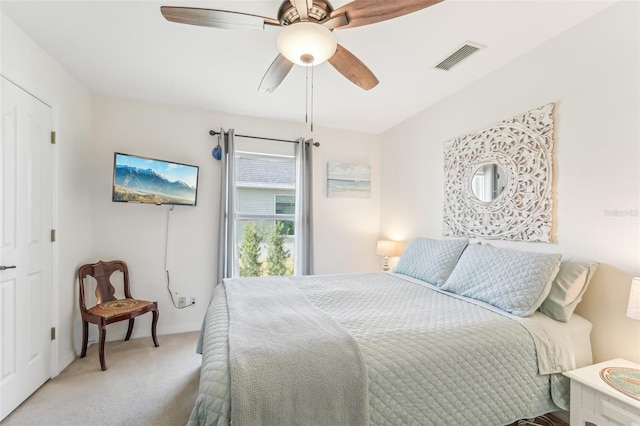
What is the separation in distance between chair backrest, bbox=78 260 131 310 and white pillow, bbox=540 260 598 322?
11.9 ft

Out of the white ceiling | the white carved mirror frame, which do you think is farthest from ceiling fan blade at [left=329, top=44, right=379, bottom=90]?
the white carved mirror frame

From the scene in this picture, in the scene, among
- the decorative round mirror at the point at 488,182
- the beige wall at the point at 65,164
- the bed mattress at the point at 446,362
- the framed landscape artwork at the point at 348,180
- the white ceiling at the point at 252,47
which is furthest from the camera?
the framed landscape artwork at the point at 348,180

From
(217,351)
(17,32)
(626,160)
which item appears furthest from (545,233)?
(17,32)

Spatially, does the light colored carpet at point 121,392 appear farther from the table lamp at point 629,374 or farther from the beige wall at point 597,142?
the beige wall at point 597,142

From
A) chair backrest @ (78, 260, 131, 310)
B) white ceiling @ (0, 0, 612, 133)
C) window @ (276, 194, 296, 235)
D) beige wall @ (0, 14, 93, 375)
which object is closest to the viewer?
white ceiling @ (0, 0, 612, 133)

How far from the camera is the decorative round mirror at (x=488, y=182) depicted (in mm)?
2457

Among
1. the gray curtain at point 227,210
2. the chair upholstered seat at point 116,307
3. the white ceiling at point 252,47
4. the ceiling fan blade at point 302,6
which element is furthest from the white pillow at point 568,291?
the chair upholstered seat at point 116,307

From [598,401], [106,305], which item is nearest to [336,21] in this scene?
[598,401]

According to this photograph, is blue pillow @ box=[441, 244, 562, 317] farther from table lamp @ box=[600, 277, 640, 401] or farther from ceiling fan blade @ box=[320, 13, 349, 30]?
ceiling fan blade @ box=[320, 13, 349, 30]

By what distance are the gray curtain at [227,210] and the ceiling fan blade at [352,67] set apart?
1.94 m

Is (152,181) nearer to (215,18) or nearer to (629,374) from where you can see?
(215,18)

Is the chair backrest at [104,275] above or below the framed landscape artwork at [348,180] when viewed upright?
below

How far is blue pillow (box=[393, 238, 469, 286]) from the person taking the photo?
253cm

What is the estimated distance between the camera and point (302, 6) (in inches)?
59.2
